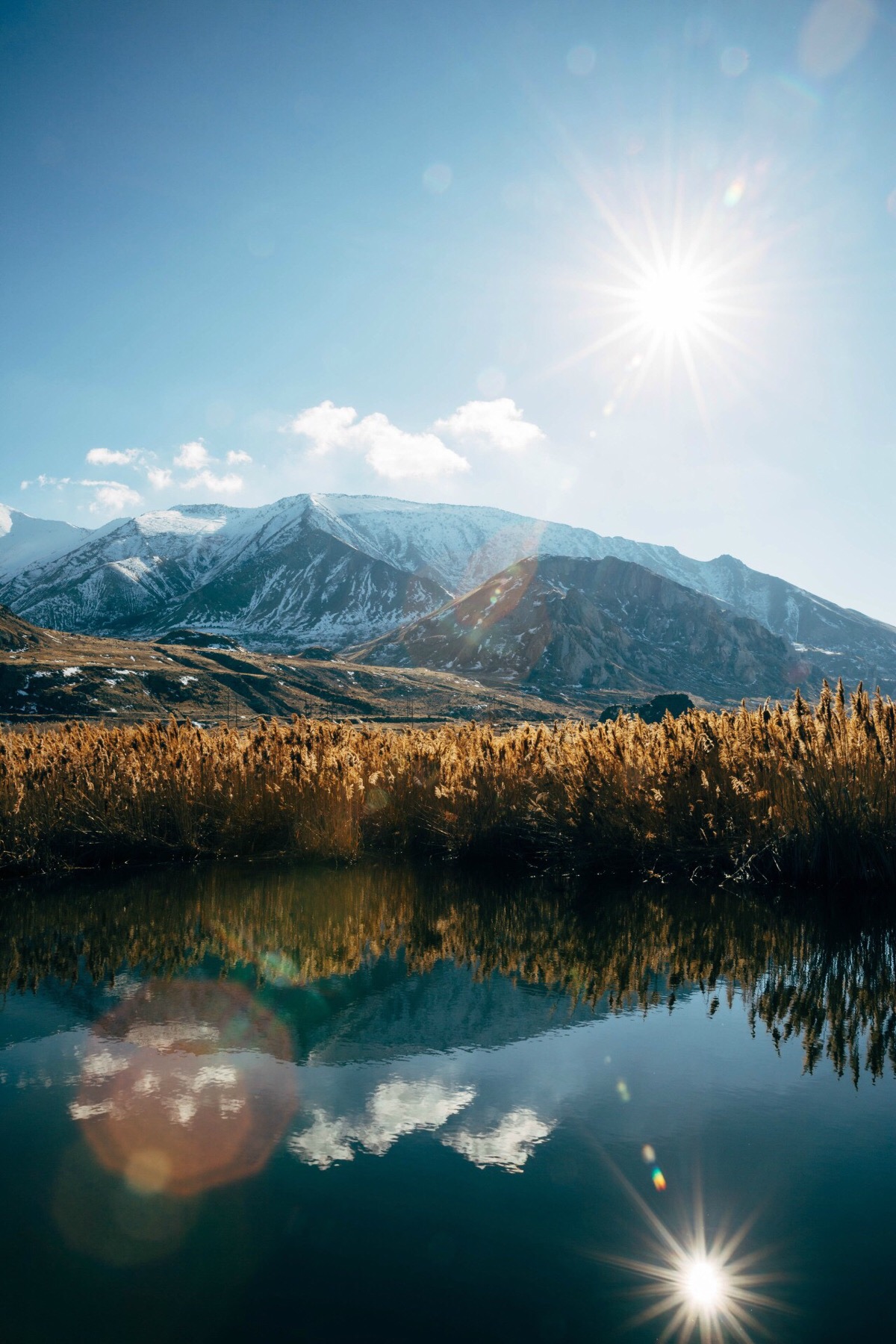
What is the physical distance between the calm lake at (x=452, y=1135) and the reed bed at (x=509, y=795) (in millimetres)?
1691

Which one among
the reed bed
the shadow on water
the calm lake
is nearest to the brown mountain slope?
the reed bed

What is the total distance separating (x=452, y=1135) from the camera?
4.34m

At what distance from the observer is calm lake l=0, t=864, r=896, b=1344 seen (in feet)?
10.3

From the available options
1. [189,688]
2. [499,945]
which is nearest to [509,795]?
[499,945]

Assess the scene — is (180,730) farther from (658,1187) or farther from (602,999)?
(658,1187)

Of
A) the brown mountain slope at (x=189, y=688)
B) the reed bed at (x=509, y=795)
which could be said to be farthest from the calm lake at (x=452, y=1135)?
the brown mountain slope at (x=189, y=688)

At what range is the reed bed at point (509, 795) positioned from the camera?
923 cm

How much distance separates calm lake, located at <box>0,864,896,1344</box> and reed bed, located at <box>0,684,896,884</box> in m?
1.69

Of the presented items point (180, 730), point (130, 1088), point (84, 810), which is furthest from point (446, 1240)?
point (180, 730)

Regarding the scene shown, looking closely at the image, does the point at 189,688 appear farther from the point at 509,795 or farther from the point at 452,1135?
the point at 452,1135

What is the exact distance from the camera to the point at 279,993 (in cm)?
649

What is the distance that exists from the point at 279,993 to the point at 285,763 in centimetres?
582

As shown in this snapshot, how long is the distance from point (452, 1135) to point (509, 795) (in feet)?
23.7

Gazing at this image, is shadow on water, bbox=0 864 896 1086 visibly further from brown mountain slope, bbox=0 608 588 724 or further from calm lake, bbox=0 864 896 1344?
brown mountain slope, bbox=0 608 588 724
